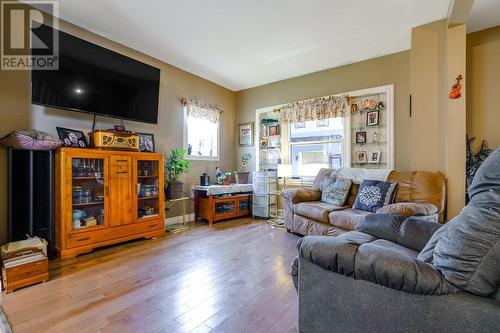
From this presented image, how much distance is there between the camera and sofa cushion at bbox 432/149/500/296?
830mm

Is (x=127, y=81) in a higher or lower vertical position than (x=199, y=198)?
higher

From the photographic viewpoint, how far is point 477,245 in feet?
2.80

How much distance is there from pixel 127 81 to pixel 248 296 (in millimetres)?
3028

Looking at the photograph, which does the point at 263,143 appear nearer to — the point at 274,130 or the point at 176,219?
the point at 274,130

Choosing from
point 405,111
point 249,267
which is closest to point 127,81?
point 249,267

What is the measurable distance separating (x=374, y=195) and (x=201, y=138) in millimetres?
3163

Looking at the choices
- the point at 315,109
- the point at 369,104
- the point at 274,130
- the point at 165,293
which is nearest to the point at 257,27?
the point at 315,109

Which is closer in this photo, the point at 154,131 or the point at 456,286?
the point at 456,286

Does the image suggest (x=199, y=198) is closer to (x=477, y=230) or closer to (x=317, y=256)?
(x=317, y=256)

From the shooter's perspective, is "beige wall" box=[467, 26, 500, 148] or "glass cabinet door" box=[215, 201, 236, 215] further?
"glass cabinet door" box=[215, 201, 236, 215]

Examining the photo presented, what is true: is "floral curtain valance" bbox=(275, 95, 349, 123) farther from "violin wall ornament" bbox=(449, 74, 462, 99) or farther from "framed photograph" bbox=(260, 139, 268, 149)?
"violin wall ornament" bbox=(449, 74, 462, 99)

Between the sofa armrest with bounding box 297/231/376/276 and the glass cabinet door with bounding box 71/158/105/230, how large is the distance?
8.56 ft

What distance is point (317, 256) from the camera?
1156 millimetres

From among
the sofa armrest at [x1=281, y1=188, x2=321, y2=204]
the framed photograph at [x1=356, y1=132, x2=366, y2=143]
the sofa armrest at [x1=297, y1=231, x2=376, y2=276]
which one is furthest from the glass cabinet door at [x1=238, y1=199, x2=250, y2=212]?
the sofa armrest at [x1=297, y1=231, x2=376, y2=276]
